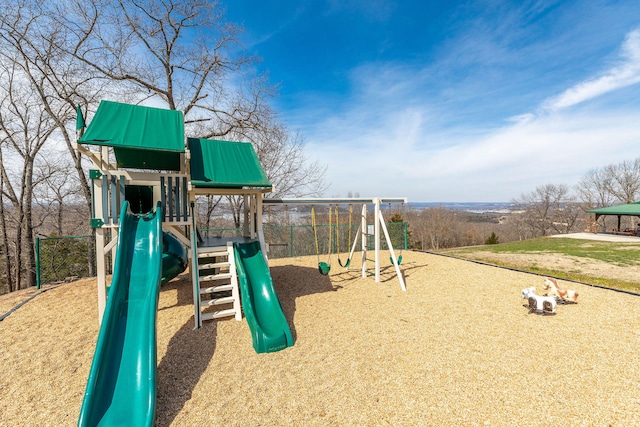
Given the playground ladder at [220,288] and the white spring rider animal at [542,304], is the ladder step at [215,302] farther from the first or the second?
the white spring rider animal at [542,304]

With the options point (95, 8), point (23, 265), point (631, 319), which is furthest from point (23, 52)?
point (631, 319)

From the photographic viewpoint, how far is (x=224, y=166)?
18.9 feet

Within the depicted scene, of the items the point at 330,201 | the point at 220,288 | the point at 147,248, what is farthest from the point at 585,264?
the point at 147,248

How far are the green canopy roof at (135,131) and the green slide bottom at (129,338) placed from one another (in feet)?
3.50

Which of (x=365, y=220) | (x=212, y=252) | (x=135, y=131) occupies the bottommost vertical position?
(x=212, y=252)

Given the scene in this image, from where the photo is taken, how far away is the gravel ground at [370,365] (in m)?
2.88

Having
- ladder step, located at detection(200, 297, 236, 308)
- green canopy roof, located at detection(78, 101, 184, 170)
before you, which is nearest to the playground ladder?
ladder step, located at detection(200, 297, 236, 308)

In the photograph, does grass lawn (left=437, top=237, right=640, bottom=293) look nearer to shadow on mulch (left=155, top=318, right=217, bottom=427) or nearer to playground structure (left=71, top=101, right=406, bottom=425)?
playground structure (left=71, top=101, right=406, bottom=425)

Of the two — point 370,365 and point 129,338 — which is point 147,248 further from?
point 370,365

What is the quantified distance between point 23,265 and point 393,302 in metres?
17.9

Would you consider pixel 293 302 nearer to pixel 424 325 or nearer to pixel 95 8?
pixel 424 325

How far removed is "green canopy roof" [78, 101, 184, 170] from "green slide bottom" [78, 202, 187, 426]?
1.07 metres

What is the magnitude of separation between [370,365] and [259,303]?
7.03 feet

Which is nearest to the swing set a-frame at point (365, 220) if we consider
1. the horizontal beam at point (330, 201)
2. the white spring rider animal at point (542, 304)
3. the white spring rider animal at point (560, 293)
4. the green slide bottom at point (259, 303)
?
the horizontal beam at point (330, 201)
